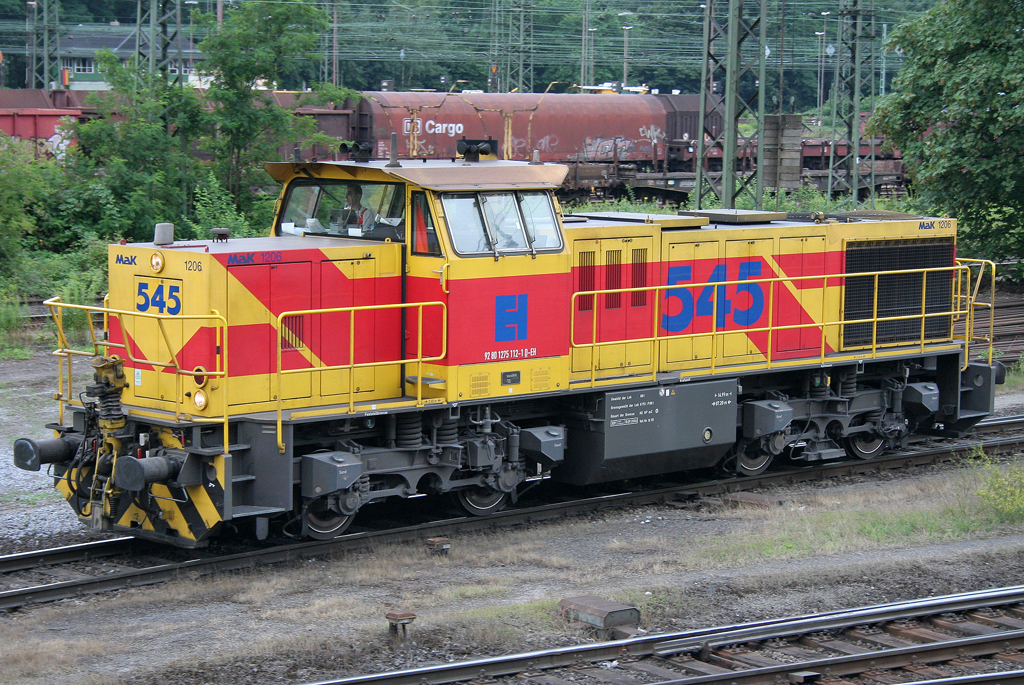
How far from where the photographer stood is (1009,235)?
21984 mm

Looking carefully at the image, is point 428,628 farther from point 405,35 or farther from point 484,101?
point 405,35

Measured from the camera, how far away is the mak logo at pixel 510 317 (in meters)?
10.1

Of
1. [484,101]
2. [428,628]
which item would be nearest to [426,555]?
[428,628]

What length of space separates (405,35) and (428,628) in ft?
201

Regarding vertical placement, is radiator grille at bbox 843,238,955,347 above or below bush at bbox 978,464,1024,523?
above

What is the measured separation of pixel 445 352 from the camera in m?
9.75

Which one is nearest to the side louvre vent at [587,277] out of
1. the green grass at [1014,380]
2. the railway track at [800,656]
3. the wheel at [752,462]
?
the wheel at [752,462]

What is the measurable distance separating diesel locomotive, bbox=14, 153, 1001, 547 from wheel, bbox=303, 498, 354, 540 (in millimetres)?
18

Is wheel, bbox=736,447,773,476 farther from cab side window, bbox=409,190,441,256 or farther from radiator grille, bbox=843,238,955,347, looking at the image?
cab side window, bbox=409,190,441,256

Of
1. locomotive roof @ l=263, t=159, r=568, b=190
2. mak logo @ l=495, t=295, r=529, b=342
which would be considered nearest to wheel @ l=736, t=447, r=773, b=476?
mak logo @ l=495, t=295, r=529, b=342

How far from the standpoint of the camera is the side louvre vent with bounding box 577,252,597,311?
11219 millimetres

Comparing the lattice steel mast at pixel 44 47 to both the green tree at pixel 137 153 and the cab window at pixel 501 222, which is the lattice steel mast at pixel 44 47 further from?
the cab window at pixel 501 222

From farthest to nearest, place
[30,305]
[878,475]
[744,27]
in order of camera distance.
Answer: [30,305] → [744,27] → [878,475]

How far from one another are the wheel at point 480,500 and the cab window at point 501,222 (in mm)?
2417
